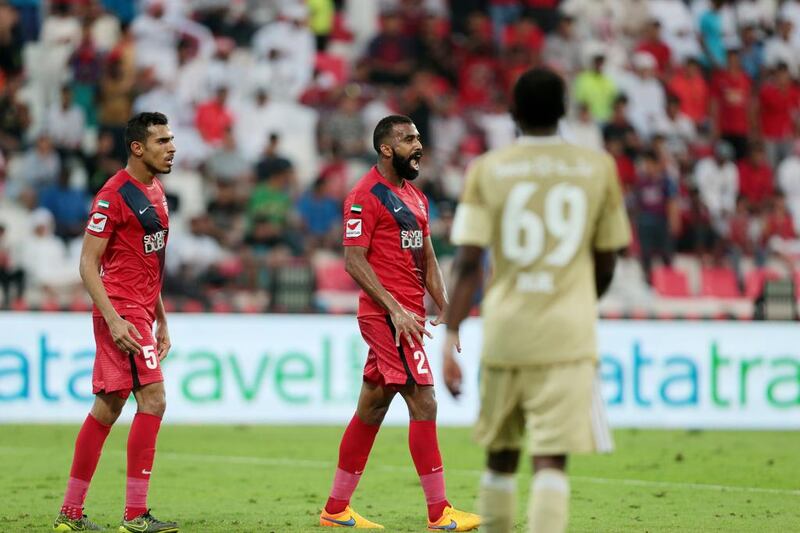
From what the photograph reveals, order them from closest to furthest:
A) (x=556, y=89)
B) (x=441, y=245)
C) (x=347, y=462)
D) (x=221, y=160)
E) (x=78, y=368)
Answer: (x=556, y=89)
(x=347, y=462)
(x=78, y=368)
(x=441, y=245)
(x=221, y=160)

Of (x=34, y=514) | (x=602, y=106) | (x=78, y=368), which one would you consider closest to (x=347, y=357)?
(x=78, y=368)

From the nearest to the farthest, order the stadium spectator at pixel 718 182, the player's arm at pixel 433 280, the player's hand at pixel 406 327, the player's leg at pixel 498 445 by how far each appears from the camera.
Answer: the player's leg at pixel 498 445, the player's hand at pixel 406 327, the player's arm at pixel 433 280, the stadium spectator at pixel 718 182

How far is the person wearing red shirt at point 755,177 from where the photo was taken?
21000 mm

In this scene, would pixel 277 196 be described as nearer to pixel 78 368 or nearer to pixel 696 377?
pixel 78 368

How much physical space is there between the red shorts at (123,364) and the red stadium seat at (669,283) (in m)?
11.2

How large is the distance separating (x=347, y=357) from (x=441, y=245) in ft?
10.9

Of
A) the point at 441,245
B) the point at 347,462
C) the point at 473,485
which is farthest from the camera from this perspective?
the point at 441,245

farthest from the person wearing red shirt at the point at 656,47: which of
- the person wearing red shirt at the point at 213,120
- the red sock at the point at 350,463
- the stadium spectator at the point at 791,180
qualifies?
the red sock at the point at 350,463

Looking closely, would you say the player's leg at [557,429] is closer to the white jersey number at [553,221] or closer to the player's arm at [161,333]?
the white jersey number at [553,221]

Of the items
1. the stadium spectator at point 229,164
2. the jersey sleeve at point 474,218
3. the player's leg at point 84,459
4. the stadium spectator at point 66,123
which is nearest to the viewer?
the jersey sleeve at point 474,218

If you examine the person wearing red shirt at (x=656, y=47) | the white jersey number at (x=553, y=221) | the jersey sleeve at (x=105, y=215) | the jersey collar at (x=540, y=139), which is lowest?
the white jersey number at (x=553, y=221)

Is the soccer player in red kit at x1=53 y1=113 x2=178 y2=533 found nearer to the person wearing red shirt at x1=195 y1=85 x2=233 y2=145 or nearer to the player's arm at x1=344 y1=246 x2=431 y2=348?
the player's arm at x1=344 y1=246 x2=431 y2=348

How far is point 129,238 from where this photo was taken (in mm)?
7902

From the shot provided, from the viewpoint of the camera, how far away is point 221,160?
1877cm
